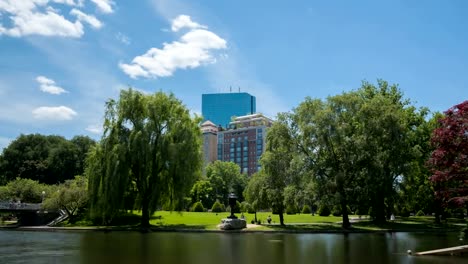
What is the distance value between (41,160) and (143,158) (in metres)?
48.1

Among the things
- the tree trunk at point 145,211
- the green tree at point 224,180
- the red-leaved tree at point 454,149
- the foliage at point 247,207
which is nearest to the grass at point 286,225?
the tree trunk at point 145,211

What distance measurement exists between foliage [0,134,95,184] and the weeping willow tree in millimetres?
40330

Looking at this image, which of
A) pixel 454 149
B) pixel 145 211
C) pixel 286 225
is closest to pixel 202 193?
pixel 145 211

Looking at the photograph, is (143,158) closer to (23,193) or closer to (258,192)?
(258,192)

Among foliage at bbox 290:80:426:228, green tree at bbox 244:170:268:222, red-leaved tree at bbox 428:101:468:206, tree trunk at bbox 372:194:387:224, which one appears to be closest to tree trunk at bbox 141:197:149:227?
green tree at bbox 244:170:268:222

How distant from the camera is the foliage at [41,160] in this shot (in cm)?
8194

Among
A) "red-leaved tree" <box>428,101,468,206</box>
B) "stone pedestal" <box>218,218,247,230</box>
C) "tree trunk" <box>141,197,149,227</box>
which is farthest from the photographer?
"tree trunk" <box>141,197,149,227</box>

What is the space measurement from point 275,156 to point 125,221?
60.4 feet

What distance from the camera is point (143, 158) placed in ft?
143

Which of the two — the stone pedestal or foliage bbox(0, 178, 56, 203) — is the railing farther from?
the stone pedestal

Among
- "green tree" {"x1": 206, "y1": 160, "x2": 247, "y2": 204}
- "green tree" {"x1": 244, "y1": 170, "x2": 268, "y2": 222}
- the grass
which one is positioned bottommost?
the grass

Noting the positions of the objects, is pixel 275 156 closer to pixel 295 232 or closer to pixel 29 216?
pixel 295 232

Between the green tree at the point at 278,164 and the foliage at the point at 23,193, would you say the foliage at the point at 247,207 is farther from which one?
the foliage at the point at 23,193

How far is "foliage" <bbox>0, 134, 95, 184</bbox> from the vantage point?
8194cm
